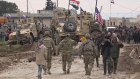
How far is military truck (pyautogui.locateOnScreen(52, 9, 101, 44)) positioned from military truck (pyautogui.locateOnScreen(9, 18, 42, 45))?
142 inches

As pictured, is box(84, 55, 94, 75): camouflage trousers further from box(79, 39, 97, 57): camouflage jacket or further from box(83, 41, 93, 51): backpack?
box(83, 41, 93, 51): backpack

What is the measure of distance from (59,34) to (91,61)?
14.7 m

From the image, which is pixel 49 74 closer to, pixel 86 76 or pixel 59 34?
pixel 86 76

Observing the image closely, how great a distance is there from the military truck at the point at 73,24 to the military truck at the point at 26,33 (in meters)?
3.60

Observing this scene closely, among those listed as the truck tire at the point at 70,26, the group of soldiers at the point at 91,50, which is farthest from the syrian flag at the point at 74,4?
the group of soldiers at the point at 91,50

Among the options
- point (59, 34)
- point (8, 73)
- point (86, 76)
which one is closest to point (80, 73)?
point (86, 76)

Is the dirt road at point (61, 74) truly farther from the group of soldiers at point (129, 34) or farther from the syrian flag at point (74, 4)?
the syrian flag at point (74, 4)

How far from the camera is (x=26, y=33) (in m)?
32.6

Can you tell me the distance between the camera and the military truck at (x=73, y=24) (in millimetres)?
27625

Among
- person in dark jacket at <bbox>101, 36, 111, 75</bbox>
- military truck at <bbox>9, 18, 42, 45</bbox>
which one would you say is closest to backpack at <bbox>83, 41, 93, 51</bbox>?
person in dark jacket at <bbox>101, 36, 111, 75</bbox>

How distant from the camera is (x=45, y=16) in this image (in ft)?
243

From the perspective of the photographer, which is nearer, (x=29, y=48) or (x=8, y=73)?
(x=8, y=73)

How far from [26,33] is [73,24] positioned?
676cm

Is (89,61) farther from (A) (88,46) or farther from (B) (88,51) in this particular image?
(A) (88,46)
